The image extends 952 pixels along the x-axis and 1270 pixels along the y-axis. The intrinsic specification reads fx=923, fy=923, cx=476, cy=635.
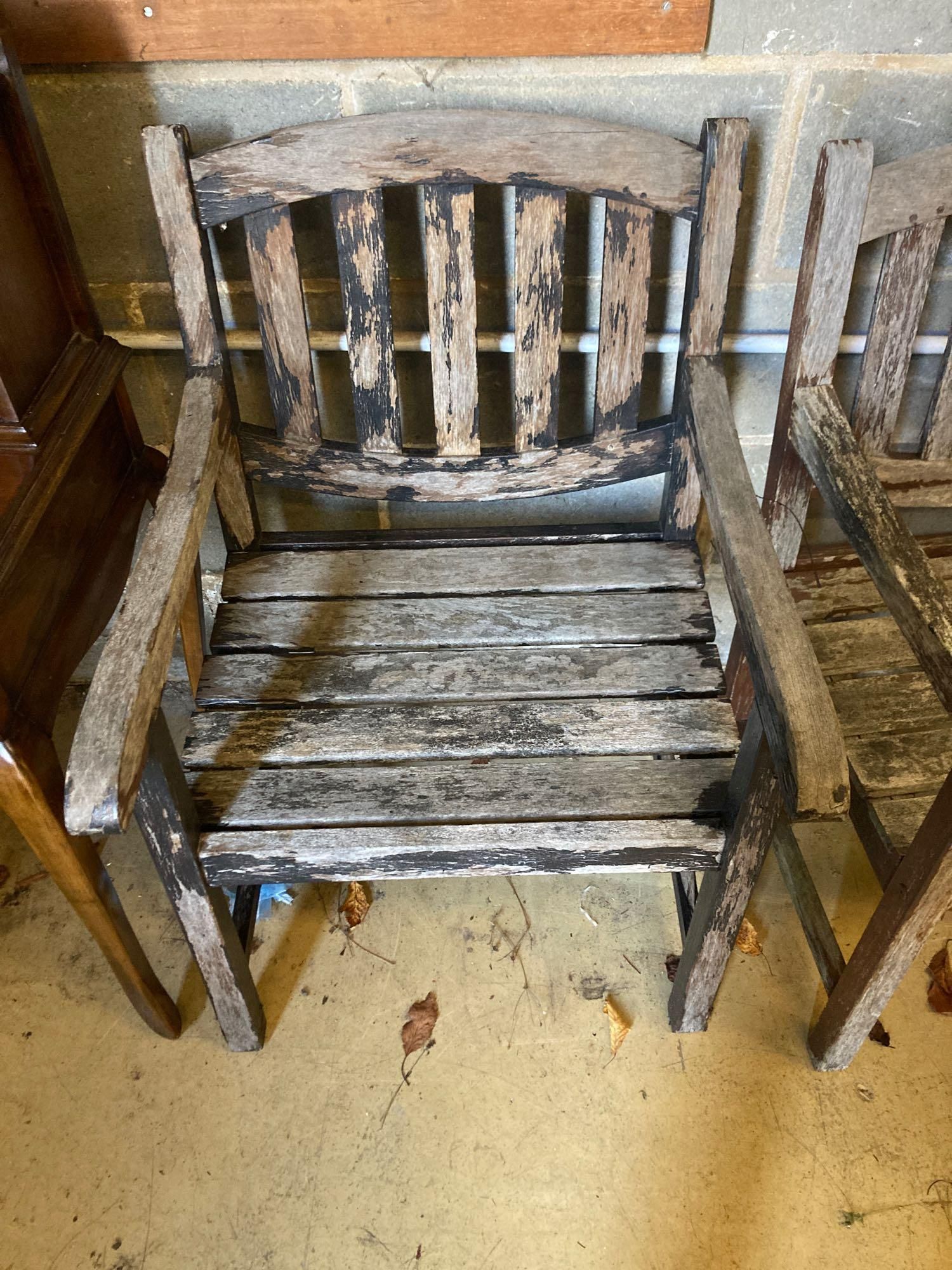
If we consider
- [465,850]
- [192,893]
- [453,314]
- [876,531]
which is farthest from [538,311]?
[192,893]

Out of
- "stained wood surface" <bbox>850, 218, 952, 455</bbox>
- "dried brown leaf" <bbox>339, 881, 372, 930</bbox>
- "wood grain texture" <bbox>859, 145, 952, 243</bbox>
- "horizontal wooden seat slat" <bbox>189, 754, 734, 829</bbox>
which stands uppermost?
"wood grain texture" <bbox>859, 145, 952, 243</bbox>

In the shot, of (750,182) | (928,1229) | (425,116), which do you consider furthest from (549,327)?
(928,1229)

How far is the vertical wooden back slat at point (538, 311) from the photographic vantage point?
1429 mm

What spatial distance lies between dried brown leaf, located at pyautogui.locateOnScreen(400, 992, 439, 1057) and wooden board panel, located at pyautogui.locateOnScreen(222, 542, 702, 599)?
2.57 feet

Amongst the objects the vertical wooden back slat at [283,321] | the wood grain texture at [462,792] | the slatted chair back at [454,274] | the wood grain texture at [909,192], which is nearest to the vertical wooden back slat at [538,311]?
the slatted chair back at [454,274]

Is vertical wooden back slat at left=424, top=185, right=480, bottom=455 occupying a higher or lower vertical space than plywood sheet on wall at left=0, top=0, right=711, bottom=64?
lower

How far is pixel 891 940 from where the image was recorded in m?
1.38

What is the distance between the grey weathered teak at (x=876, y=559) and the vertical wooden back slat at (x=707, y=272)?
0.13 metres

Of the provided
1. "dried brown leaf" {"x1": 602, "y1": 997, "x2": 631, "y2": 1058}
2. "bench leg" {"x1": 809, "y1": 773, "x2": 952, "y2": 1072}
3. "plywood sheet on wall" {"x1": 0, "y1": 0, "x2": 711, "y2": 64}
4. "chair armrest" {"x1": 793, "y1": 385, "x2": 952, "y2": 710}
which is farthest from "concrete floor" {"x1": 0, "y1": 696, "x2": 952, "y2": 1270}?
"plywood sheet on wall" {"x1": 0, "y1": 0, "x2": 711, "y2": 64}

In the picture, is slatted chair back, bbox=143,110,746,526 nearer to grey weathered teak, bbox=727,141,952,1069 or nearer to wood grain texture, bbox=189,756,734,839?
grey weathered teak, bbox=727,141,952,1069

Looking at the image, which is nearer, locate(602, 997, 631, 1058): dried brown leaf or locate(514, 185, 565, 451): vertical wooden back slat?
locate(514, 185, 565, 451): vertical wooden back slat

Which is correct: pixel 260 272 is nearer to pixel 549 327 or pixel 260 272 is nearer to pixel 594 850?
pixel 549 327

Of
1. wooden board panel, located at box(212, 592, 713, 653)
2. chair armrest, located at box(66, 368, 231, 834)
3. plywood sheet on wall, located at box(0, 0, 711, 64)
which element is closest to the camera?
chair armrest, located at box(66, 368, 231, 834)

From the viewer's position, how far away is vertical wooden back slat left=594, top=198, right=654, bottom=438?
1.45m
